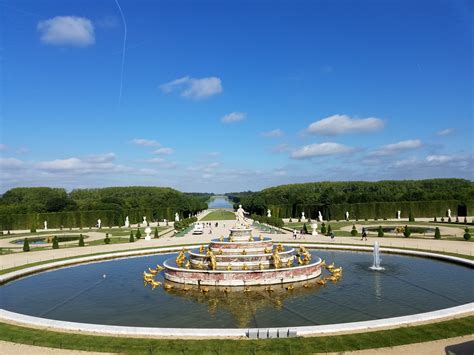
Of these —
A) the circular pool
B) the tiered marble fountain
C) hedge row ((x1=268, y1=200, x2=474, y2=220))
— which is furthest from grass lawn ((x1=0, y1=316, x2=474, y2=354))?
hedge row ((x1=268, y1=200, x2=474, y2=220))

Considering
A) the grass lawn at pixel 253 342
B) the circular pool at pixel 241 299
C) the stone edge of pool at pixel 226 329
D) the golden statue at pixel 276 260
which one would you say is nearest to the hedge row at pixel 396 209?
the circular pool at pixel 241 299

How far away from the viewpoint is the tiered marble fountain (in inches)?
999

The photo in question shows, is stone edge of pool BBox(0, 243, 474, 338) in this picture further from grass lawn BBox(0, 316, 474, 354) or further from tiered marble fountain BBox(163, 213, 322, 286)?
tiered marble fountain BBox(163, 213, 322, 286)

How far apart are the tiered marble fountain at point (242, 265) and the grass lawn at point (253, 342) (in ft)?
33.7

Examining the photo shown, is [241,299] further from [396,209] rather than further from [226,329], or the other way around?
[396,209]

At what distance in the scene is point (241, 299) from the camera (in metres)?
22.3

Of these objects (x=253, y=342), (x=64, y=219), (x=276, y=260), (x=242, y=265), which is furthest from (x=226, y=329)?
(x=64, y=219)

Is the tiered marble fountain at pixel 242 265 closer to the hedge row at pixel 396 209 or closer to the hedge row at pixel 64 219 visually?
the hedge row at pixel 64 219

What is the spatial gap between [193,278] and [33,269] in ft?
47.0

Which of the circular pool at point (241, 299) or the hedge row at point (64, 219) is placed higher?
the hedge row at point (64, 219)

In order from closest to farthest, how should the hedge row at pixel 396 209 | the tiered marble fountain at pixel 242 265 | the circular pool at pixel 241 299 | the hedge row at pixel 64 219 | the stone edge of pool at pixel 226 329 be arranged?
the stone edge of pool at pixel 226 329 → the circular pool at pixel 241 299 → the tiered marble fountain at pixel 242 265 → the hedge row at pixel 64 219 → the hedge row at pixel 396 209

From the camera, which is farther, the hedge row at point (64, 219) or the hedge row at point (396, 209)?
the hedge row at point (396, 209)

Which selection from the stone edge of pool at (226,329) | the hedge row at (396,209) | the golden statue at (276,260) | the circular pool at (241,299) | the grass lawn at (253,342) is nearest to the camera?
the grass lawn at (253,342)

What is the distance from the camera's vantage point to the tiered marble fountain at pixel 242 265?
2538 centimetres
